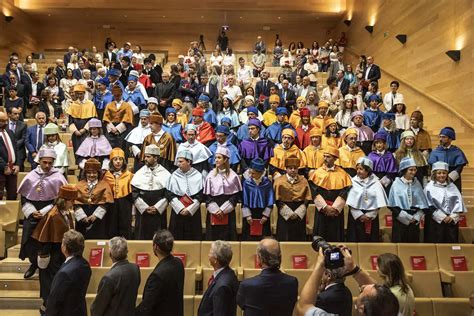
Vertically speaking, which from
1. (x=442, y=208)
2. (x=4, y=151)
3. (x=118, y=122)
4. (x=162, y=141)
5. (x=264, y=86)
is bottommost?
(x=442, y=208)

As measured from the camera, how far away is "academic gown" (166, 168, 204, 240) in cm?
621

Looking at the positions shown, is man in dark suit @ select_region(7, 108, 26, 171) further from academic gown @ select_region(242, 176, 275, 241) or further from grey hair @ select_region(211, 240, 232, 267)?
grey hair @ select_region(211, 240, 232, 267)

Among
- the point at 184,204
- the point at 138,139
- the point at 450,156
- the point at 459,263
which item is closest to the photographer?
the point at 459,263

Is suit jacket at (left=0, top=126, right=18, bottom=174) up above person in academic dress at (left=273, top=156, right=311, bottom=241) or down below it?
above

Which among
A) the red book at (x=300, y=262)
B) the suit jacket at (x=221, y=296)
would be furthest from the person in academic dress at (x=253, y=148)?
the suit jacket at (x=221, y=296)

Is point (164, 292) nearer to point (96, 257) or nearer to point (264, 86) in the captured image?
point (96, 257)

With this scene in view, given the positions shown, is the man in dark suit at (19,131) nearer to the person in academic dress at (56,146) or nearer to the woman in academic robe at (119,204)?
the person in academic dress at (56,146)

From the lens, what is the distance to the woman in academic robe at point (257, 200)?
6277 millimetres

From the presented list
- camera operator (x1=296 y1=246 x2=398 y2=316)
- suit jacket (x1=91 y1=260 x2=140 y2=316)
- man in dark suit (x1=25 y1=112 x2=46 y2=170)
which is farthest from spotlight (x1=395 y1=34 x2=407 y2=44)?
camera operator (x1=296 y1=246 x2=398 y2=316)

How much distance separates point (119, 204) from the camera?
634cm

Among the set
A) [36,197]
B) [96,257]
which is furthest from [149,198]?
[36,197]

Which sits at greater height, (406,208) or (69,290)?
(406,208)

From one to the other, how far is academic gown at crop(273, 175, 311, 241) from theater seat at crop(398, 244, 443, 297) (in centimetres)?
121

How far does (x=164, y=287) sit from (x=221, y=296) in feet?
1.59
